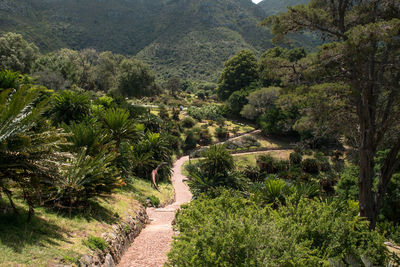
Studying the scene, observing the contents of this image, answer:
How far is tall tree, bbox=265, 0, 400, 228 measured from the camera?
27.2 ft

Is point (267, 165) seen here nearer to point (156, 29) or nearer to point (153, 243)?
point (153, 243)

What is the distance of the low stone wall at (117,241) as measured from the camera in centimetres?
564

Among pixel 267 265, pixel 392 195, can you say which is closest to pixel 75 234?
pixel 267 265

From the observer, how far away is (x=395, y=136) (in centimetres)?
1009

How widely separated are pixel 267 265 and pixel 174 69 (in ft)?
318

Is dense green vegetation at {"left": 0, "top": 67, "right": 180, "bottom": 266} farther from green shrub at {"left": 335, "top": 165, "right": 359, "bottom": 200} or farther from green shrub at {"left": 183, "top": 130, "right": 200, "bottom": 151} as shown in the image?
green shrub at {"left": 183, "top": 130, "right": 200, "bottom": 151}

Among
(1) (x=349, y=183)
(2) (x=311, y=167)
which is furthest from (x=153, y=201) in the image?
(2) (x=311, y=167)

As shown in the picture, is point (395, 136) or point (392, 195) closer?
point (395, 136)

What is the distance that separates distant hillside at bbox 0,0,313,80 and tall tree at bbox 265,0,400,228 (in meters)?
83.5

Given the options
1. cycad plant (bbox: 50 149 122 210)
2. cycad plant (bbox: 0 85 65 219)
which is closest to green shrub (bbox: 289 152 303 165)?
cycad plant (bbox: 50 149 122 210)

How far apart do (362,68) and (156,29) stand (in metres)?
139

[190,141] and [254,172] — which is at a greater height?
[190,141]

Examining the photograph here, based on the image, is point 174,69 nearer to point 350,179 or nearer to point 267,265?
point 350,179

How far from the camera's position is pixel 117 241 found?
7172 millimetres
